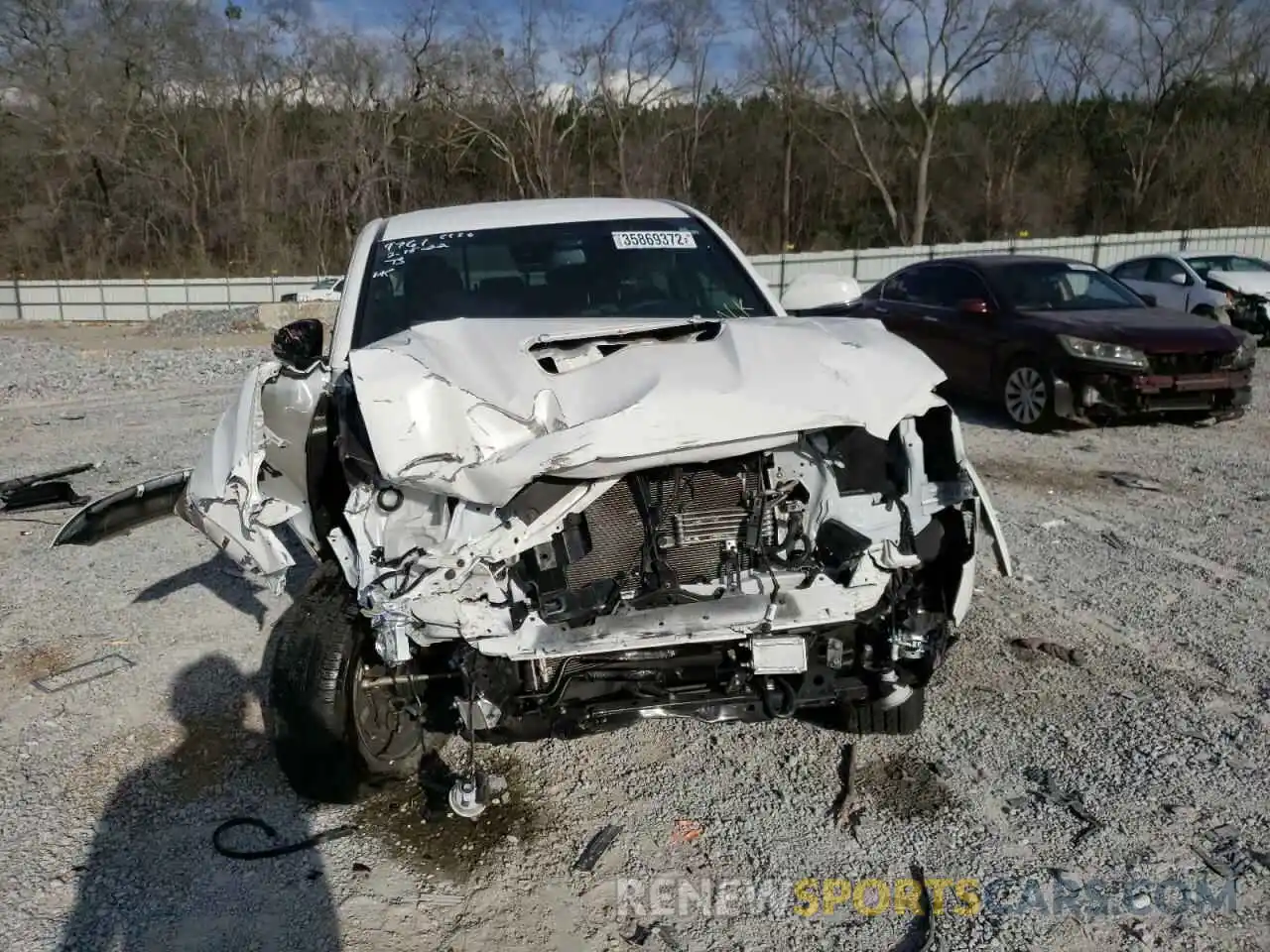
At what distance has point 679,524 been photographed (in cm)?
304

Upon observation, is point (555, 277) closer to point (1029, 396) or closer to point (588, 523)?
point (588, 523)

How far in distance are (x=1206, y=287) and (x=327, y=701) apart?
15295 mm

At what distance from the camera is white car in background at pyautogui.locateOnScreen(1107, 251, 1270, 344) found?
47.3 feet

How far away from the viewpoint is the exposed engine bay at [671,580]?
289cm

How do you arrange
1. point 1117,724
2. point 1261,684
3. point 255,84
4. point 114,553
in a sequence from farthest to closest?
1. point 255,84
2. point 114,553
3. point 1261,684
4. point 1117,724

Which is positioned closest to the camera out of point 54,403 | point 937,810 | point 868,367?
point 868,367

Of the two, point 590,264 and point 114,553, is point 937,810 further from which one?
point 114,553

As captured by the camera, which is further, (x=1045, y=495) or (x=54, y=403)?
(x=54, y=403)

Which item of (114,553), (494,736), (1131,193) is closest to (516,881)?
(494,736)

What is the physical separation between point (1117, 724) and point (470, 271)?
3.15 metres

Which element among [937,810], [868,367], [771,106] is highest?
[771,106]

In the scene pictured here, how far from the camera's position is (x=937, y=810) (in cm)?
335

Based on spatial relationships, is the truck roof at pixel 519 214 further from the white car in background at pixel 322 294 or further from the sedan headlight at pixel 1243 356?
the white car in background at pixel 322 294

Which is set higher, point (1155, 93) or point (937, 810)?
point (1155, 93)
